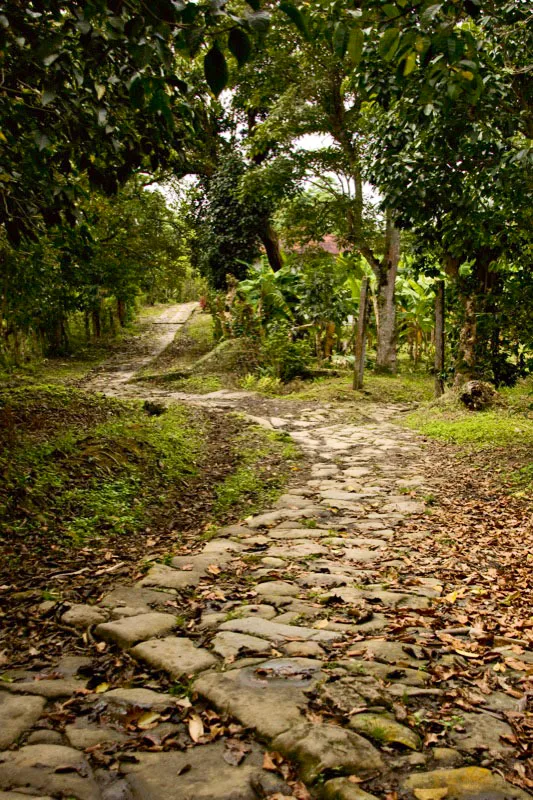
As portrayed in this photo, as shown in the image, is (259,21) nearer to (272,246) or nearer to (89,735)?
(89,735)

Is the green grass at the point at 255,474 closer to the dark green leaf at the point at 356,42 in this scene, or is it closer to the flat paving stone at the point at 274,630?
the flat paving stone at the point at 274,630

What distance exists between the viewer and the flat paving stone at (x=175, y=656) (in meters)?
2.34

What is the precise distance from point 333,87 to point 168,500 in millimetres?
9991

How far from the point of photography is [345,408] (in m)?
10.2

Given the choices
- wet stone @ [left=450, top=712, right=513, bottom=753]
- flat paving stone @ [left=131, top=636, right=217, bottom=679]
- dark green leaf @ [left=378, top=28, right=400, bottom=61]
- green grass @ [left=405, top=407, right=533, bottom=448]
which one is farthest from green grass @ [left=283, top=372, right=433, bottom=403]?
wet stone @ [left=450, top=712, right=513, bottom=753]

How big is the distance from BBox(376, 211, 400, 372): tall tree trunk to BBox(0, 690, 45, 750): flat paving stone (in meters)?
12.7

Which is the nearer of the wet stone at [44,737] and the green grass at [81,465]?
the wet stone at [44,737]

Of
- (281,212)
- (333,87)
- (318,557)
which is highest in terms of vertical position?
(333,87)

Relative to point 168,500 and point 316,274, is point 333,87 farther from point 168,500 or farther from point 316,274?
point 168,500

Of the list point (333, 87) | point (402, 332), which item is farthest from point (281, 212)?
point (402, 332)

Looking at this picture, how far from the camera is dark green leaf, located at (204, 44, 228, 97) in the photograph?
1.73 m

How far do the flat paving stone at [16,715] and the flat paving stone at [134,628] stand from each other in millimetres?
512

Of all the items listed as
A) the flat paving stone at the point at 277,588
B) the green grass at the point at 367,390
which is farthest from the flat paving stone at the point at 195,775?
the green grass at the point at 367,390

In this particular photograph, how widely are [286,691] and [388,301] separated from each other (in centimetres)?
1273
